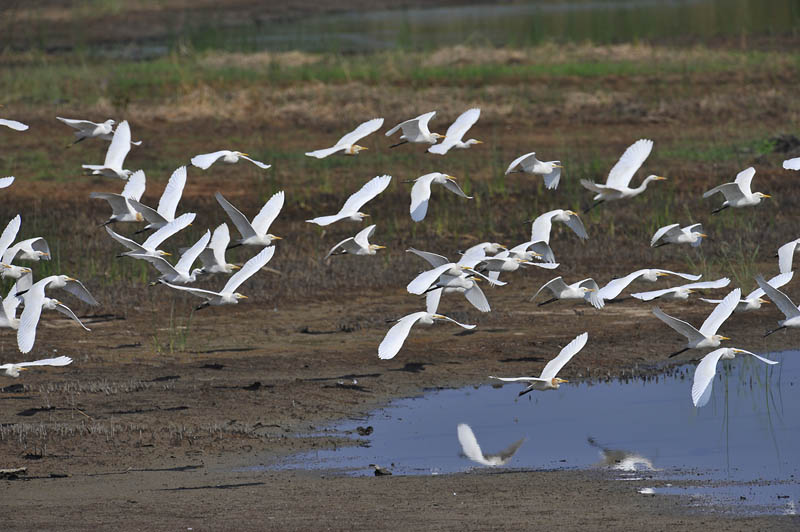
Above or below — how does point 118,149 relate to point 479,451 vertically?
above

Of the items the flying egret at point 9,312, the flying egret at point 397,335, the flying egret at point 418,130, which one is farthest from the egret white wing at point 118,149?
the flying egret at point 397,335

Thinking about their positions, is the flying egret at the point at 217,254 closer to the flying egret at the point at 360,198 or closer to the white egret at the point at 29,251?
the flying egret at the point at 360,198

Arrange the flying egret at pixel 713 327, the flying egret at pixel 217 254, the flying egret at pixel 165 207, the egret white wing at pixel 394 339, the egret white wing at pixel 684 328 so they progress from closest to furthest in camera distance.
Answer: the egret white wing at pixel 684 328 → the egret white wing at pixel 394 339 → the flying egret at pixel 713 327 → the flying egret at pixel 165 207 → the flying egret at pixel 217 254

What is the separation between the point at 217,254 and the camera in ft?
44.2

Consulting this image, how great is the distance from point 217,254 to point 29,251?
1927 millimetres

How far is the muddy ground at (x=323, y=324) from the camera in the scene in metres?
8.94

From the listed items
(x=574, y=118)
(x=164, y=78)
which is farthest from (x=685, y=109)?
(x=164, y=78)

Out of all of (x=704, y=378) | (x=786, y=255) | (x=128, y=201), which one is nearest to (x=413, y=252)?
(x=128, y=201)

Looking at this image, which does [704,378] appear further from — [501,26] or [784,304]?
[501,26]

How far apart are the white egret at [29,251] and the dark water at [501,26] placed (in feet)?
74.4

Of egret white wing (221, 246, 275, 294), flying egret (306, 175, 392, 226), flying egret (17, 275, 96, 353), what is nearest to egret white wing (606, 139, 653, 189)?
flying egret (306, 175, 392, 226)

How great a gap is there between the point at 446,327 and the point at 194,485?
220 inches

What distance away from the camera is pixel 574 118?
27406 mm

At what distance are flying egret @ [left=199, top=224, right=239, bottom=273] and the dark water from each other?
75.8ft
